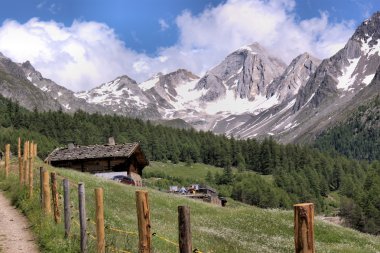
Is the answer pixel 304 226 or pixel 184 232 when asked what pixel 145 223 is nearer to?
pixel 184 232

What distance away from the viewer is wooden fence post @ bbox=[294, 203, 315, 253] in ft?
26.9

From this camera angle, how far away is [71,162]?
84.1 metres

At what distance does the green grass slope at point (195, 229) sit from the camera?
17.8m

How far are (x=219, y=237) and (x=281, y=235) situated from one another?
8981 millimetres

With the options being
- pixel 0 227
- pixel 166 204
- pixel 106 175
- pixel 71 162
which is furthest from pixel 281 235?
pixel 71 162

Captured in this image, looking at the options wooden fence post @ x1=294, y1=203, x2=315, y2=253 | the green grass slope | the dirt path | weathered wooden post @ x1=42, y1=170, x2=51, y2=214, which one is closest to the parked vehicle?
the green grass slope

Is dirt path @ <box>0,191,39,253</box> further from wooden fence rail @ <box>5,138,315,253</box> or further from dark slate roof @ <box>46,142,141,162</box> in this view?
dark slate roof @ <box>46,142,141,162</box>

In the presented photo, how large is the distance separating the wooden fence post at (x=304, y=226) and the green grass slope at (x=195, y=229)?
7.98 meters

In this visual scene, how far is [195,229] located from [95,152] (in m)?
56.2

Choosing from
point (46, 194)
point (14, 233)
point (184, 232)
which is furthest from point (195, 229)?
point (184, 232)

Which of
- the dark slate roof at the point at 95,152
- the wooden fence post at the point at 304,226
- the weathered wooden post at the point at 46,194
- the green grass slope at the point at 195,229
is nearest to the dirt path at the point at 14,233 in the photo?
the green grass slope at the point at 195,229

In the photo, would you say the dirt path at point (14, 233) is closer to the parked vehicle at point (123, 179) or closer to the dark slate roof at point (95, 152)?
the parked vehicle at point (123, 179)

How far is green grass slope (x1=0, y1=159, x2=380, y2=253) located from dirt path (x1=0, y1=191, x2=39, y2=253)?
0.40 meters

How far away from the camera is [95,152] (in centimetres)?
8262
